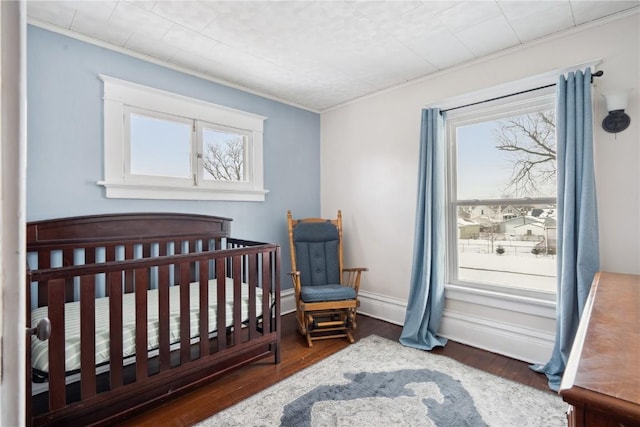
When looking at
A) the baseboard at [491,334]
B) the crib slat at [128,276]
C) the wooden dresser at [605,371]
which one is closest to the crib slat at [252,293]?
the crib slat at [128,276]

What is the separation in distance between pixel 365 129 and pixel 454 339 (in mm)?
2213

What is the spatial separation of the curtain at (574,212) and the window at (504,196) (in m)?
0.24

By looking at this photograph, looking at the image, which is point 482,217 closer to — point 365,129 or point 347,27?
point 365,129

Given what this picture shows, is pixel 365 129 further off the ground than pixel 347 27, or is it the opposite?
pixel 347 27

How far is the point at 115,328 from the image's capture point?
5.33 ft

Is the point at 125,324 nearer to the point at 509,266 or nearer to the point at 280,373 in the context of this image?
the point at 280,373

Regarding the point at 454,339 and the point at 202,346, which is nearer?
the point at 202,346

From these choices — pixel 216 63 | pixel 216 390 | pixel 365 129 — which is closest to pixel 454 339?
pixel 216 390

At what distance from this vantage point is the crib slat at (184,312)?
72.9 inches

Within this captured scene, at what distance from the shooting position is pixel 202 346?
196cm

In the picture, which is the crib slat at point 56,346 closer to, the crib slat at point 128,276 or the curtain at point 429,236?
the crib slat at point 128,276

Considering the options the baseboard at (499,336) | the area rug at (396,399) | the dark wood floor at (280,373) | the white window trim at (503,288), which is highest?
the white window trim at (503,288)

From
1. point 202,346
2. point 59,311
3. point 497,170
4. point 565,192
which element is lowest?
point 202,346

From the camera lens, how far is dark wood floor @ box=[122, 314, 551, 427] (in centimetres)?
179
